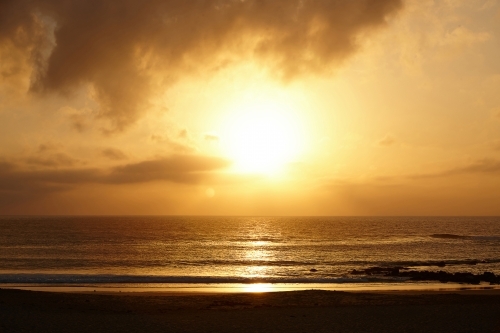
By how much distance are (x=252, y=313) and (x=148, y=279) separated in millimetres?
19699

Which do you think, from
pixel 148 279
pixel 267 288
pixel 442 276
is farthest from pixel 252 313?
pixel 442 276

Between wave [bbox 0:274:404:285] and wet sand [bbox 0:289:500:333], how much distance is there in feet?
34.8

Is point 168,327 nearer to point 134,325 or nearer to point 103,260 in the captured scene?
point 134,325

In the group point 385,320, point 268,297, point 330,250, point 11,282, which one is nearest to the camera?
point 385,320

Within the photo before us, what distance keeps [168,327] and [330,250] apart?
5410cm

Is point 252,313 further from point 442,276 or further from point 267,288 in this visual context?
point 442,276

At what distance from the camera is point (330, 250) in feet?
228

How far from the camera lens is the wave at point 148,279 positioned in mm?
36625

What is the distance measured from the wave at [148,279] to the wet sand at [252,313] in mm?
10615

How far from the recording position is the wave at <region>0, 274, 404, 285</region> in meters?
36.6

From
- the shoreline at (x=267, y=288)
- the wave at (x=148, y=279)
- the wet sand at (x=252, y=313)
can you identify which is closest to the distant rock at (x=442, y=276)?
the shoreline at (x=267, y=288)

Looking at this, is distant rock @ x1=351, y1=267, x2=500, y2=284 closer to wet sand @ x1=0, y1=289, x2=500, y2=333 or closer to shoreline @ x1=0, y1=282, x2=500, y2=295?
shoreline @ x1=0, y1=282, x2=500, y2=295

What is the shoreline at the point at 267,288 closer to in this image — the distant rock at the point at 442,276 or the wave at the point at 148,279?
the wave at the point at 148,279

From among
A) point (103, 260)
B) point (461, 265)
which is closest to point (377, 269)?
point (461, 265)
